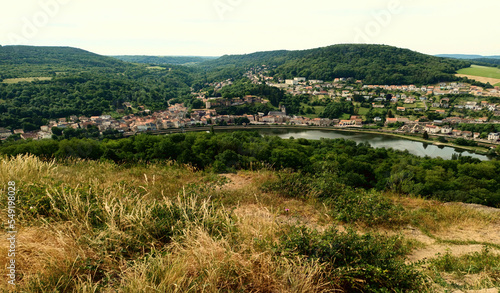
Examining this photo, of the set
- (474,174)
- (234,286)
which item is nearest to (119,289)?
(234,286)

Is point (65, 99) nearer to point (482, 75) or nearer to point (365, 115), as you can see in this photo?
Result: point (365, 115)

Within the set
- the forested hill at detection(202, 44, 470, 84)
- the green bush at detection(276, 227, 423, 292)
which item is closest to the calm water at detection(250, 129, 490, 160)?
the green bush at detection(276, 227, 423, 292)

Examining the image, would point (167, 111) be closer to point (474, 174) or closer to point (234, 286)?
point (474, 174)

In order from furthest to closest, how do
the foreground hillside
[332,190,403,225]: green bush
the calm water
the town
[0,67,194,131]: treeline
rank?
1. the town
2. [0,67,194,131]: treeline
3. the calm water
4. [332,190,403,225]: green bush
5. the foreground hillside

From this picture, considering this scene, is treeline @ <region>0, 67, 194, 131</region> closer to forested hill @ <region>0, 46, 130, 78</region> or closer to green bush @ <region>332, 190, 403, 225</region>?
forested hill @ <region>0, 46, 130, 78</region>

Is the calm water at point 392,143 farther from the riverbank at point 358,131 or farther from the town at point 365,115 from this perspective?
the town at point 365,115

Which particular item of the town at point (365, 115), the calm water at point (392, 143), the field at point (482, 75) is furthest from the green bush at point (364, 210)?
the field at point (482, 75)
